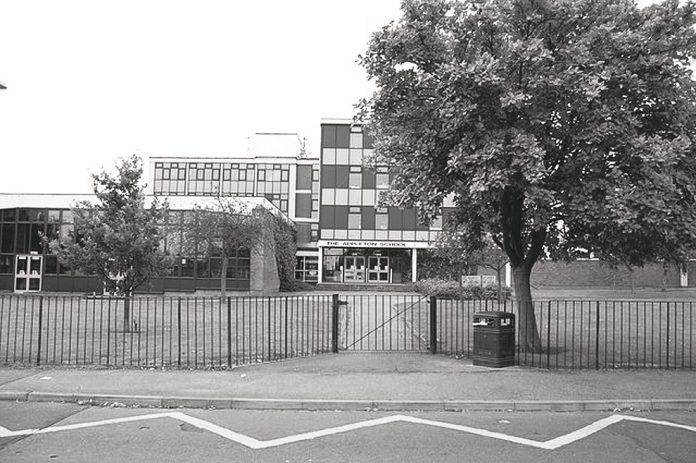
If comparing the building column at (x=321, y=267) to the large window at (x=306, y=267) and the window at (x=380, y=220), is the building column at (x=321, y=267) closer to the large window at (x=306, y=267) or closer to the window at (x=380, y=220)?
the large window at (x=306, y=267)

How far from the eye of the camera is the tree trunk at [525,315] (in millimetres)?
12945

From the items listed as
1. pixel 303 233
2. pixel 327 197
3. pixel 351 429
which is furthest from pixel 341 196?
pixel 351 429

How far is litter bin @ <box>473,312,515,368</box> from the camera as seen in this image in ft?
36.7

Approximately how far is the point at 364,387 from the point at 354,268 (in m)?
41.7

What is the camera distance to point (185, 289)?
36812 millimetres

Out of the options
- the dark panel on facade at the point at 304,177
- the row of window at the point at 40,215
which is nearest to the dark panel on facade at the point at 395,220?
the dark panel on facade at the point at 304,177

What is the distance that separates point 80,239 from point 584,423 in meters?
15.7

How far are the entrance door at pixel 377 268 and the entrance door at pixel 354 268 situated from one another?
581 millimetres

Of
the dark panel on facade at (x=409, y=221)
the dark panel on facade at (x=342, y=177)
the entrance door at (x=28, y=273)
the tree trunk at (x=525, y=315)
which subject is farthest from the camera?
the dark panel on facade at (x=342, y=177)

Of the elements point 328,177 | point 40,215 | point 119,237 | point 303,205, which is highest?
point 328,177

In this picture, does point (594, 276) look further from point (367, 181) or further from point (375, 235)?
point (367, 181)

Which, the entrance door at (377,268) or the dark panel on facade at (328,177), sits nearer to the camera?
the dark panel on facade at (328,177)

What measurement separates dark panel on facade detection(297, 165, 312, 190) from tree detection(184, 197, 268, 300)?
1391 inches

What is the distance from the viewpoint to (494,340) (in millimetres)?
11203
